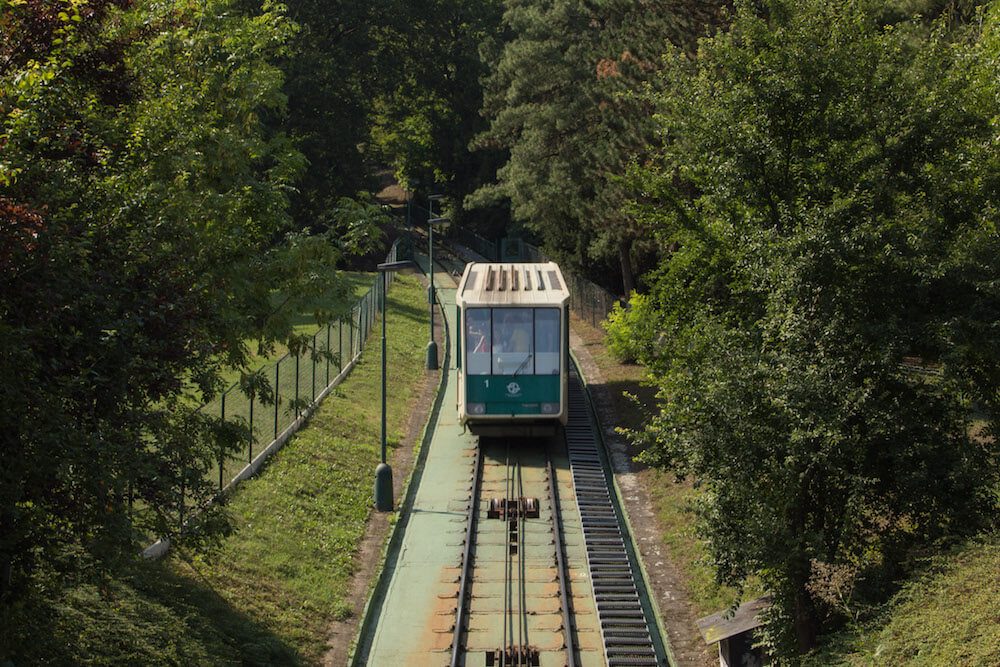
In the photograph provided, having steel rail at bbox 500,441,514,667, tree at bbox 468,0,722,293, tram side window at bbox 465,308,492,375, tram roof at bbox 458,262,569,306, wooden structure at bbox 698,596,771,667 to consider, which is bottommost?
steel rail at bbox 500,441,514,667

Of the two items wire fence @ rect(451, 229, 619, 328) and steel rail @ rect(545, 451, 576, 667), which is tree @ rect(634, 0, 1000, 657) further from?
wire fence @ rect(451, 229, 619, 328)

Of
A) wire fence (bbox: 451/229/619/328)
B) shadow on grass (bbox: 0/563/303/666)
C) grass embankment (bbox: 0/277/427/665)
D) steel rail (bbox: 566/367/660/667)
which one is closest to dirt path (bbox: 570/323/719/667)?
steel rail (bbox: 566/367/660/667)

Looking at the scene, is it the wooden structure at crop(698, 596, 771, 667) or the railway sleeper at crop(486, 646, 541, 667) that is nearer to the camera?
the wooden structure at crop(698, 596, 771, 667)

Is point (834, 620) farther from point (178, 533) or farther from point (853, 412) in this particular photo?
point (178, 533)

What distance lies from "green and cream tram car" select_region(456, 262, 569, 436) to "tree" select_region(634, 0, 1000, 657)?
390 inches

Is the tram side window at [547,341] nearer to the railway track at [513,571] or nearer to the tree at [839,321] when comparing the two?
the railway track at [513,571]

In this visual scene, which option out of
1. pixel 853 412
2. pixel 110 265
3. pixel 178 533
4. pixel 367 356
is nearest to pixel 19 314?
pixel 110 265

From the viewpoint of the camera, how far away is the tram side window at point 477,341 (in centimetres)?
2609

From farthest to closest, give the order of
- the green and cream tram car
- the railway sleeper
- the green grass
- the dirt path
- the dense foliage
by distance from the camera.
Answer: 1. the green and cream tram car
2. the dirt path
3. the railway sleeper
4. the green grass
5. the dense foliage

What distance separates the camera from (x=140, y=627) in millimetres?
13867

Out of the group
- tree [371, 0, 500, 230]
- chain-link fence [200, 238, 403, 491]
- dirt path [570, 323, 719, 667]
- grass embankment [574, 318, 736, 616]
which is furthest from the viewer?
tree [371, 0, 500, 230]

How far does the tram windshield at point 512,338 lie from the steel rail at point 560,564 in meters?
2.66

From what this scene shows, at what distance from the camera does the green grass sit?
10305 mm

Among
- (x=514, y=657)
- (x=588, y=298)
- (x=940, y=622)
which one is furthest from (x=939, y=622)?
(x=588, y=298)
